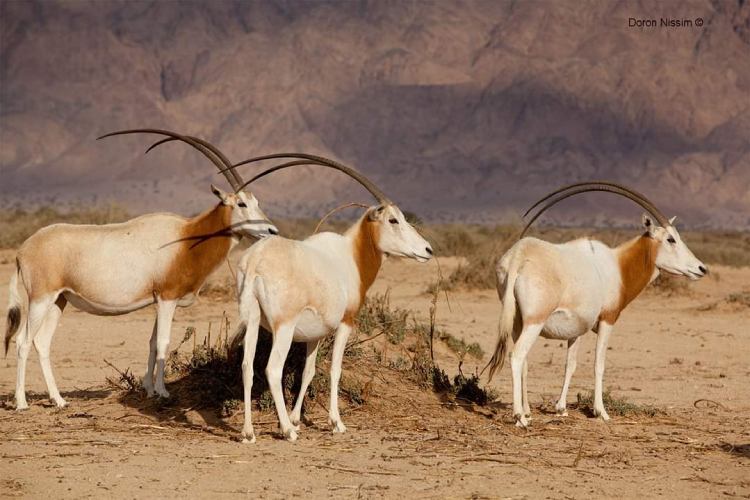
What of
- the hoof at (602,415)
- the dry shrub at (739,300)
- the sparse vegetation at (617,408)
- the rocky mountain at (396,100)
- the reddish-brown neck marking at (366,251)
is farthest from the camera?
the rocky mountain at (396,100)

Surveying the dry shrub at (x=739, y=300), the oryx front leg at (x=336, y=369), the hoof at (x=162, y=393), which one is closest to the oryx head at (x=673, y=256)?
the oryx front leg at (x=336, y=369)

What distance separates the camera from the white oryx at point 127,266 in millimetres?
10227

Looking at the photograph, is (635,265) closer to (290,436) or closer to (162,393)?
(290,436)

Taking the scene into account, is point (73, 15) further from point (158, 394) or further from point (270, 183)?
point (158, 394)

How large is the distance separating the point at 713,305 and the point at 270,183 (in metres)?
86.0

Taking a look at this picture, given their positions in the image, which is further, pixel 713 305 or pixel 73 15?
pixel 73 15

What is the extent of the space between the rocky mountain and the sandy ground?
82754mm

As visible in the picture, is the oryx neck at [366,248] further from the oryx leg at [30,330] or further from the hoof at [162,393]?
the oryx leg at [30,330]

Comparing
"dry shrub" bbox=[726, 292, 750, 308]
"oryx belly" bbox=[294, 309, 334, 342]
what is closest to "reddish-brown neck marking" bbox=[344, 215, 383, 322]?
"oryx belly" bbox=[294, 309, 334, 342]

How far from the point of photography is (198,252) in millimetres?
10617

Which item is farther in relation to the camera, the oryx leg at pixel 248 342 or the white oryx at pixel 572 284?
the white oryx at pixel 572 284

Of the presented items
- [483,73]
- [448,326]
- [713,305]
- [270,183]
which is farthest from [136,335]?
[483,73]

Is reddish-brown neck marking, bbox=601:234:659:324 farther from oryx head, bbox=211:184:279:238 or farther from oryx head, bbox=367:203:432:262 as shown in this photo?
oryx head, bbox=211:184:279:238

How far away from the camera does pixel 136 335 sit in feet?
55.6
